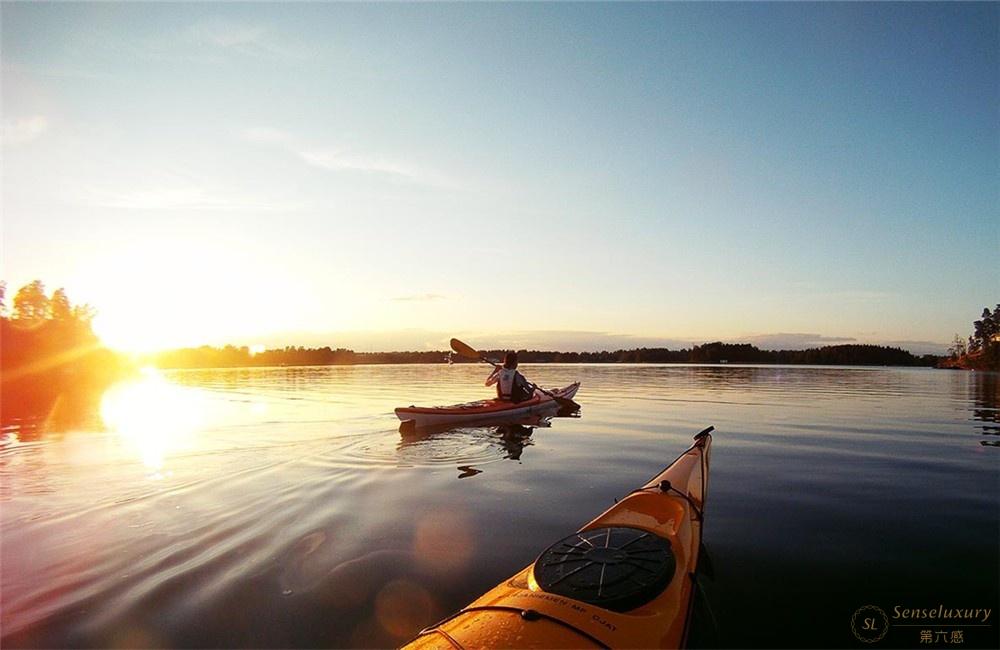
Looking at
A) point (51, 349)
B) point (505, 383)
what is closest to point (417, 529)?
point (505, 383)

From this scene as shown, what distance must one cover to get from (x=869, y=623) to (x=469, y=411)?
42.7 ft

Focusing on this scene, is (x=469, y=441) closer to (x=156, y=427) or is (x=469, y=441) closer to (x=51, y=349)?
(x=156, y=427)

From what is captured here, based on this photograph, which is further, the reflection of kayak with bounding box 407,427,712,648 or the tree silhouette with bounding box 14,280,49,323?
the tree silhouette with bounding box 14,280,49,323

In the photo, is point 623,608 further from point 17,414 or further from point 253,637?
point 17,414

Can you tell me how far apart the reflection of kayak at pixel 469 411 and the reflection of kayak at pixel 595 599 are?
1118 centimetres

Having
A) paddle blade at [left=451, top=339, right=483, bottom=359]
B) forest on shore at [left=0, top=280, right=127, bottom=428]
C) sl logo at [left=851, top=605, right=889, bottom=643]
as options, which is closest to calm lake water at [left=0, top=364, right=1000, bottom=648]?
sl logo at [left=851, top=605, right=889, bottom=643]

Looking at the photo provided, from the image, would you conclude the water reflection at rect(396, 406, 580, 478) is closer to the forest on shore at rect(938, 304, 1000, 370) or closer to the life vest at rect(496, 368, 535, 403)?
the life vest at rect(496, 368, 535, 403)

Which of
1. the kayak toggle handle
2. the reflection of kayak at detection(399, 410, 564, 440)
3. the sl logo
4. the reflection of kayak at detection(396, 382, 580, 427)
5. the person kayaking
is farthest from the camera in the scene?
the person kayaking

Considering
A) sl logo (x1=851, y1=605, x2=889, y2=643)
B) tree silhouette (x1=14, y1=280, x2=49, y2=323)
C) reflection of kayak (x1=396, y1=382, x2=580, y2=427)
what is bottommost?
sl logo (x1=851, y1=605, x2=889, y2=643)

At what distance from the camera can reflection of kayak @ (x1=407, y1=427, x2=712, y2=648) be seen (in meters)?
3.15

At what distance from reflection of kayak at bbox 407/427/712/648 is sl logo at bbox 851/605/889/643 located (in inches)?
62.3

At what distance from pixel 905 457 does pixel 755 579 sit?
9.51m

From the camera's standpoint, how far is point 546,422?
19.2m

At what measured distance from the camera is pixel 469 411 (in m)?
16.9
